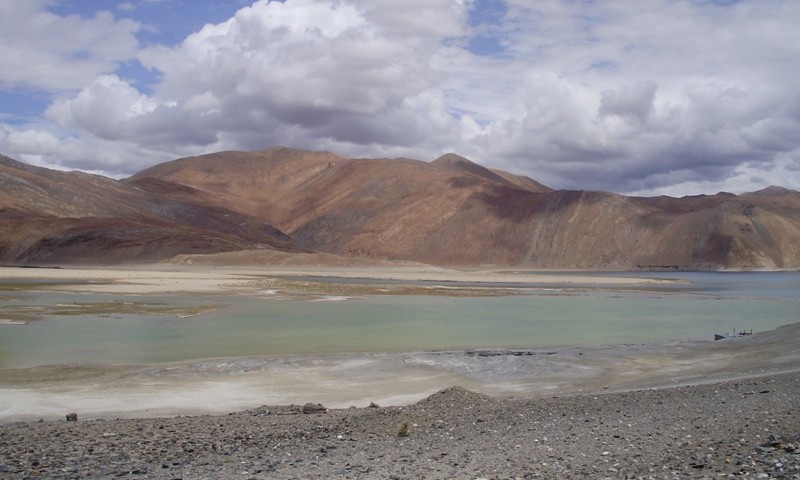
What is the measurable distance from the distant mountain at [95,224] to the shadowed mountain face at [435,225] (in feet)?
0.90

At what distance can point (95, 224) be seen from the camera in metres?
126

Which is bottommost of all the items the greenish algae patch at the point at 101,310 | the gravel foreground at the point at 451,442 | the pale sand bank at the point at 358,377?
the pale sand bank at the point at 358,377

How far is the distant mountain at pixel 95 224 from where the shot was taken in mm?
117438

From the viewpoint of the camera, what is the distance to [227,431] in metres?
12.0

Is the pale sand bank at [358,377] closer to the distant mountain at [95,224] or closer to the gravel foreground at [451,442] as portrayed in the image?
the gravel foreground at [451,442]

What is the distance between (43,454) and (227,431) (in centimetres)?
271

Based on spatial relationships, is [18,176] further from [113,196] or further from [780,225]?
[780,225]

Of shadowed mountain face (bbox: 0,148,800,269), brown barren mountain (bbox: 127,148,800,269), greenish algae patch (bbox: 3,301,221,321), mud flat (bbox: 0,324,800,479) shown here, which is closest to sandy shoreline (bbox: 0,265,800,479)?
mud flat (bbox: 0,324,800,479)

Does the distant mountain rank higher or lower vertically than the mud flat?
higher

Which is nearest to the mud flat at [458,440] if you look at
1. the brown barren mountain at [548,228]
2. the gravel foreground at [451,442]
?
the gravel foreground at [451,442]

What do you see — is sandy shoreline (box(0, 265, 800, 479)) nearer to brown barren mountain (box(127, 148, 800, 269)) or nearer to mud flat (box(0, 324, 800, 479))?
mud flat (box(0, 324, 800, 479))

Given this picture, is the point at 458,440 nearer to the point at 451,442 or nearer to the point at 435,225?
the point at 451,442

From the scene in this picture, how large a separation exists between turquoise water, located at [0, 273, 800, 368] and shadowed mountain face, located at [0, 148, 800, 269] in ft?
247

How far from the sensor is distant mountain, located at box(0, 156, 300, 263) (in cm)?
11744
